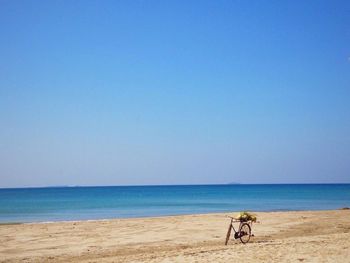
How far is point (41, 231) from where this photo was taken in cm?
2409

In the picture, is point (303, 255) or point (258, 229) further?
point (258, 229)

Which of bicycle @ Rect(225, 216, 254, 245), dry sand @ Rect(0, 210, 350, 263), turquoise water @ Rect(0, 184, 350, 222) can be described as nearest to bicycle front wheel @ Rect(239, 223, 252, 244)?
bicycle @ Rect(225, 216, 254, 245)

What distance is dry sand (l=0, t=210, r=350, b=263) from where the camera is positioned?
14.0 m

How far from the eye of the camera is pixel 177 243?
746 inches

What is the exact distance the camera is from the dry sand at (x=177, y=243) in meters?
14.0

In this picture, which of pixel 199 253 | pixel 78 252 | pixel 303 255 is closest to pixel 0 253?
pixel 78 252

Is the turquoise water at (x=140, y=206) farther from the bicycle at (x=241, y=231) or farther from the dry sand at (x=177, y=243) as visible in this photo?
the bicycle at (x=241, y=231)

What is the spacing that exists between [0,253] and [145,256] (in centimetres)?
702

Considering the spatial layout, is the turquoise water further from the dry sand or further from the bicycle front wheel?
the bicycle front wheel

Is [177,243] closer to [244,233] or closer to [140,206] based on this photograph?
[244,233]

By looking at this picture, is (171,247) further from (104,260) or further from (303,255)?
(303,255)

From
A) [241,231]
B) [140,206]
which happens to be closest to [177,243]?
[241,231]

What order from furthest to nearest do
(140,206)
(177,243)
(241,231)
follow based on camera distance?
(140,206) < (177,243) < (241,231)

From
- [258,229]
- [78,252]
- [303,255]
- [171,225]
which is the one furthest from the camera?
[171,225]
